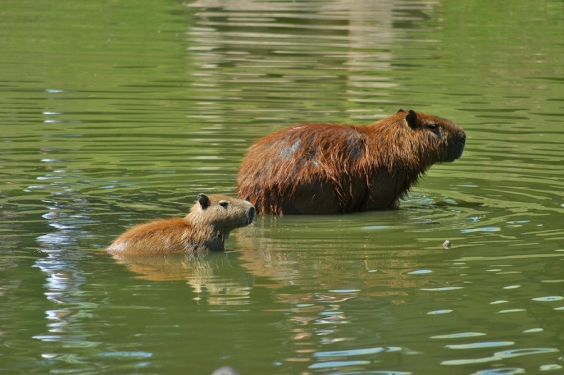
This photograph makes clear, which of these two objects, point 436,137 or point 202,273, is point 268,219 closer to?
point 436,137

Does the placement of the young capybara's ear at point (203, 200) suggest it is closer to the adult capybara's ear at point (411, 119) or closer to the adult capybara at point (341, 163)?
the adult capybara at point (341, 163)

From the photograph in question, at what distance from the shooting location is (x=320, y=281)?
23.5 ft

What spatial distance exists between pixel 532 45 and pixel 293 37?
4.26m

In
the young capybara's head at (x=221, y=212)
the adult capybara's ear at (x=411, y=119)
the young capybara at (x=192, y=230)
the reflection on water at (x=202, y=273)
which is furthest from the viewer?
the adult capybara's ear at (x=411, y=119)

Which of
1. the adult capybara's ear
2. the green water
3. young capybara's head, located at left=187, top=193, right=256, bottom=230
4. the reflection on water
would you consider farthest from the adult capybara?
the reflection on water

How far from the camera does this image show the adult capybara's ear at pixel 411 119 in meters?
9.87

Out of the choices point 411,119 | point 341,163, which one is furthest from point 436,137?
point 341,163

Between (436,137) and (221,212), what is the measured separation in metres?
2.56

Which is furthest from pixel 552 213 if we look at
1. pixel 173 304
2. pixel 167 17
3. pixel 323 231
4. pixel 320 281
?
pixel 167 17

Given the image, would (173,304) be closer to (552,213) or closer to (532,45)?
(552,213)

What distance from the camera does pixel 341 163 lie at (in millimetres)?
9547

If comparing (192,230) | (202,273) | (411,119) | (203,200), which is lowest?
(202,273)

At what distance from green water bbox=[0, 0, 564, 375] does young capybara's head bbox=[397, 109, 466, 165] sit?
1.23 feet

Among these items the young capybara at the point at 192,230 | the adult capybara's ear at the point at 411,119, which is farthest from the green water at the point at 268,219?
the adult capybara's ear at the point at 411,119
